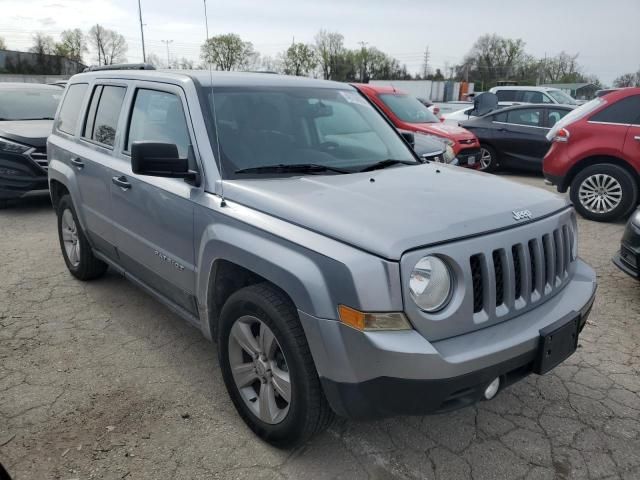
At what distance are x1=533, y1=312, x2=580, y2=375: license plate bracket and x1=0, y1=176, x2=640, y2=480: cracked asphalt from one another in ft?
1.81

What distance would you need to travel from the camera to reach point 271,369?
2555mm

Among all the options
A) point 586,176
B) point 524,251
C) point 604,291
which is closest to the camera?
point 524,251

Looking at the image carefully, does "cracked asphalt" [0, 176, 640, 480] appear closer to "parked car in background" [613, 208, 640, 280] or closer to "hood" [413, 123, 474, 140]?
"parked car in background" [613, 208, 640, 280]

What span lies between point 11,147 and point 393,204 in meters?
6.87

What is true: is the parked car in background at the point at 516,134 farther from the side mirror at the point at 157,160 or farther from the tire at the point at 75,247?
the side mirror at the point at 157,160

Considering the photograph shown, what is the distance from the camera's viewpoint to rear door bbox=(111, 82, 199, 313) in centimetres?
304

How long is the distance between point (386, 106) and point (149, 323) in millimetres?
7079

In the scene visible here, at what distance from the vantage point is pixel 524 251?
2414 millimetres

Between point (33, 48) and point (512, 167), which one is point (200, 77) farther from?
point (33, 48)

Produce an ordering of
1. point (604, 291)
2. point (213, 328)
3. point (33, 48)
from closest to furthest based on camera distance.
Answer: point (213, 328), point (604, 291), point (33, 48)

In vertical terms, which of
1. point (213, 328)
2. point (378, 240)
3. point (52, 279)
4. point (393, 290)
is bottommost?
point (52, 279)

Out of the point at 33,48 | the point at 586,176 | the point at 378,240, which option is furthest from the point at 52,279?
the point at 33,48

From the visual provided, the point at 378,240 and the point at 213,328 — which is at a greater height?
the point at 378,240

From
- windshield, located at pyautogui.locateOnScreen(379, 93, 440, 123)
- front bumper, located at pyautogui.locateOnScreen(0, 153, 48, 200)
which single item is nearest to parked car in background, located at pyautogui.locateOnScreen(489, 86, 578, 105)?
windshield, located at pyautogui.locateOnScreen(379, 93, 440, 123)
